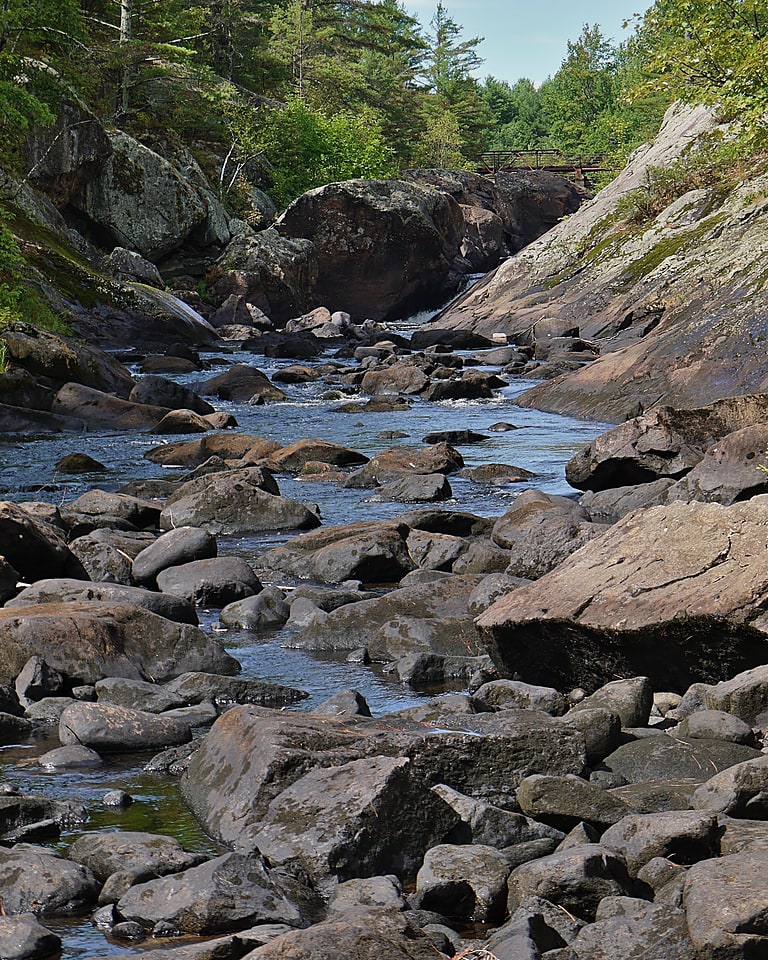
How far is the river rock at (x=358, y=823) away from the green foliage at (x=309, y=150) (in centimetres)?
4520

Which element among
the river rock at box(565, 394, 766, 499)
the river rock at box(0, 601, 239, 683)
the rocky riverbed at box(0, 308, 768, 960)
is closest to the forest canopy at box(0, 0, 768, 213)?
the river rock at box(565, 394, 766, 499)

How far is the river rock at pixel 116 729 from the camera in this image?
554 centimetres

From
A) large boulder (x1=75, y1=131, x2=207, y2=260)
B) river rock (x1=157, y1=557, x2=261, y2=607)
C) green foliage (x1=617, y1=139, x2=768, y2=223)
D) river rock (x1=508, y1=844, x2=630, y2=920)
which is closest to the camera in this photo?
river rock (x1=508, y1=844, x2=630, y2=920)

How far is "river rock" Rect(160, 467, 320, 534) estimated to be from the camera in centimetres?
1139

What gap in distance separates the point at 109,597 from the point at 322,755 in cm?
375

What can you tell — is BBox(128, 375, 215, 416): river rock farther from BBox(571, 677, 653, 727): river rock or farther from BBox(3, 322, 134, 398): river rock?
BBox(571, 677, 653, 727): river rock

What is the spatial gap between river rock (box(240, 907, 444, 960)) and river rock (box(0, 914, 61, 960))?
0.80 meters

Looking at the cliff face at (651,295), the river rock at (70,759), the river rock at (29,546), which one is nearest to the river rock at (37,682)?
the river rock at (70,759)

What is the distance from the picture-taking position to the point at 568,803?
4352 mm

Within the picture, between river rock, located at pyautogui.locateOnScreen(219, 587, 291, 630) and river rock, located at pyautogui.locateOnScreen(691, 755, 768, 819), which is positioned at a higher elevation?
river rock, located at pyautogui.locateOnScreen(691, 755, 768, 819)

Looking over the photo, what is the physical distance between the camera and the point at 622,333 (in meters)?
24.9

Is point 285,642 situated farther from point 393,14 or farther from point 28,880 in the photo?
point 393,14

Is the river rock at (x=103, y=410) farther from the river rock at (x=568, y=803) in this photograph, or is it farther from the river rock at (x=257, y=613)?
the river rock at (x=568, y=803)

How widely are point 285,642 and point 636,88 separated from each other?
38.6 feet
